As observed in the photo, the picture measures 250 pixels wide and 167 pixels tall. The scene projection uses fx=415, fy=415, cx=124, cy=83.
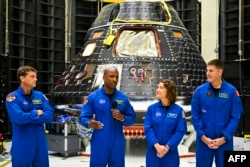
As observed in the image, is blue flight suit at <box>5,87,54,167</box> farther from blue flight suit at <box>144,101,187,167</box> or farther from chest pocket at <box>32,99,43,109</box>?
blue flight suit at <box>144,101,187,167</box>

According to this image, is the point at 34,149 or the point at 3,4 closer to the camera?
the point at 34,149

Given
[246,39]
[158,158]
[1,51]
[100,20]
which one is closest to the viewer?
[158,158]

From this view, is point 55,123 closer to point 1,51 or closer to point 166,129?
point 1,51

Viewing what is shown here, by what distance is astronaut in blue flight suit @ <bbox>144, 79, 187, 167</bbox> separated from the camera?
185 inches

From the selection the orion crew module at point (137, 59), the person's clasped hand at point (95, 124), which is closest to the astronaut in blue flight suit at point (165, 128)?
the person's clasped hand at point (95, 124)

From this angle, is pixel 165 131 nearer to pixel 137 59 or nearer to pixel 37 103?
pixel 37 103

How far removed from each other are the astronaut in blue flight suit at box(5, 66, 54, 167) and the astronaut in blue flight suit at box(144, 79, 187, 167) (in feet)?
4.06

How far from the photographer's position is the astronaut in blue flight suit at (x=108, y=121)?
4738 mm

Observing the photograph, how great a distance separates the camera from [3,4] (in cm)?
1275

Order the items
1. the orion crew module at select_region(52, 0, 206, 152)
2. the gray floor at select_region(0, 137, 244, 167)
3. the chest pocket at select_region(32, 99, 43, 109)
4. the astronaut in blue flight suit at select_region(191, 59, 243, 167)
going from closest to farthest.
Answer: the astronaut in blue flight suit at select_region(191, 59, 243, 167)
the chest pocket at select_region(32, 99, 43, 109)
the gray floor at select_region(0, 137, 244, 167)
the orion crew module at select_region(52, 0, 206, 152)

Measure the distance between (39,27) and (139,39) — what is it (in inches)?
242

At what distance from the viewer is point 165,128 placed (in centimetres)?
471

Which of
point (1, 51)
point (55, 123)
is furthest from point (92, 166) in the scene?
point (1, 51)

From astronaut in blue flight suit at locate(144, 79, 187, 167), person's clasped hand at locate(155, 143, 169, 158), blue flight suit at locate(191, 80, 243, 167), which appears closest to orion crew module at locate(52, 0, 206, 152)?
blue flight suit at locate(191, 80, 243, 167)
